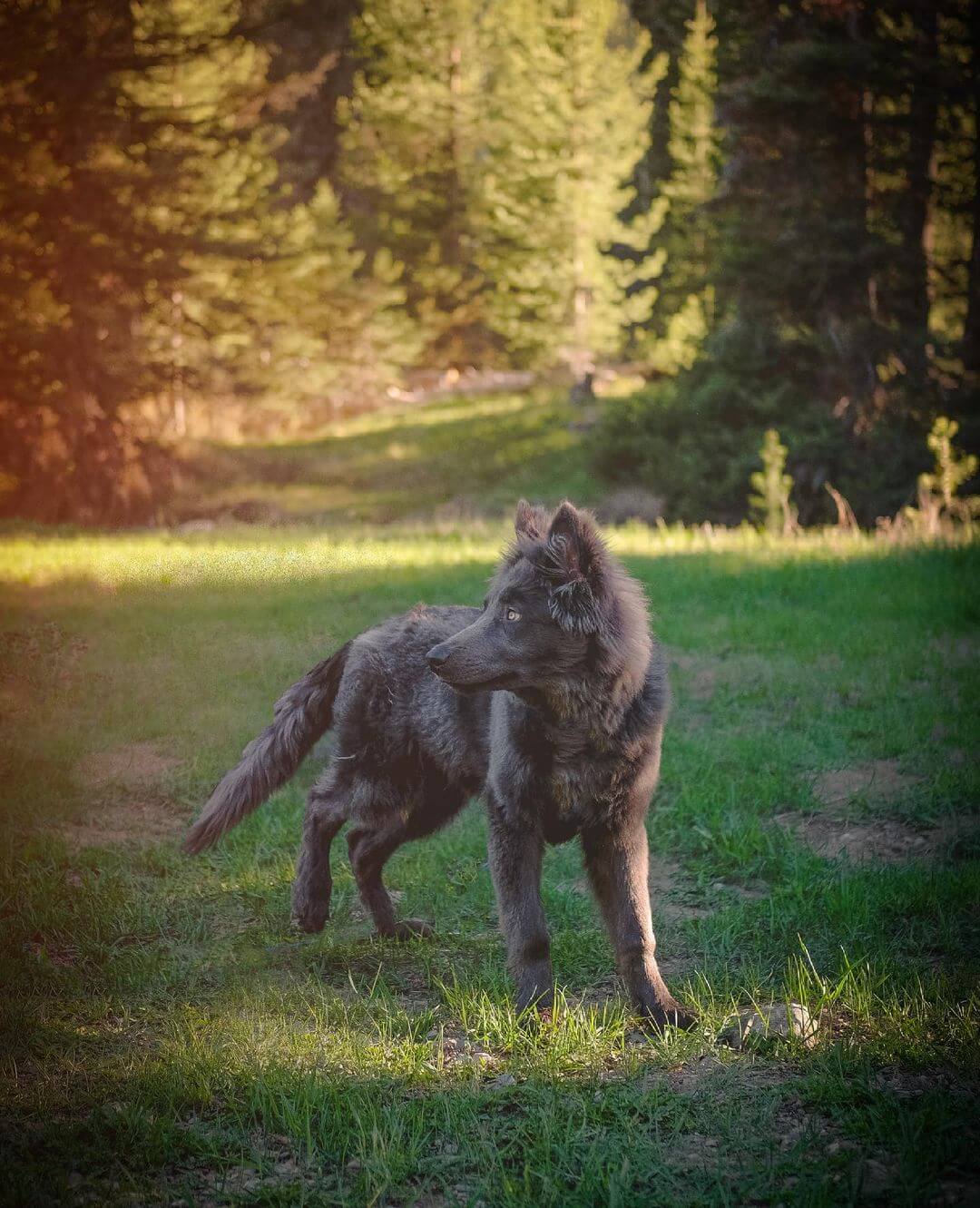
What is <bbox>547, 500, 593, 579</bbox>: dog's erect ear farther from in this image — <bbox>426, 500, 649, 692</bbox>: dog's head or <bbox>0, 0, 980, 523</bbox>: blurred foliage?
<bbox>0, 0, 980, 523</bbox>: blurred foliage

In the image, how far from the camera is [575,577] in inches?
161

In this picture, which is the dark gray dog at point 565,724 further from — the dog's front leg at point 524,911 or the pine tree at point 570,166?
the pine tree at point 570,166

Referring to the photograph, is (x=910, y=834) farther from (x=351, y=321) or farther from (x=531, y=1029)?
(x=351, y=321)

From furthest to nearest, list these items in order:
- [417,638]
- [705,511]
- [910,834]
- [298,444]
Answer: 1. [298,444]
2. [705,511]
3. [910,834]
4. [417,638]

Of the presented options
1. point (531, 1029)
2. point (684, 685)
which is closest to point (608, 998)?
point (531, 1029)

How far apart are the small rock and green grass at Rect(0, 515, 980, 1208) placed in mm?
74

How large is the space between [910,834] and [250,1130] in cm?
413

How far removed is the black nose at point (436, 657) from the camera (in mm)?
3975

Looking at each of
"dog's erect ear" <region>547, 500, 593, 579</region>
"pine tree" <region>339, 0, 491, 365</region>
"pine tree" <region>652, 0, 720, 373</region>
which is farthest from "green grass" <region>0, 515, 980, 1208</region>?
"pine tree" <region>339, 0, 491, 365</region>

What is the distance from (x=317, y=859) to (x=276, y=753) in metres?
0.57

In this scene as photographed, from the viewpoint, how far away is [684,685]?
8.19 m

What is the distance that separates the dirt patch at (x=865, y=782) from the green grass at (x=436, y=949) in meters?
0.06

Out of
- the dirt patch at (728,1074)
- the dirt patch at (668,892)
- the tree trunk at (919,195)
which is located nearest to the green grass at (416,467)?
the tree trunk at (919,195)

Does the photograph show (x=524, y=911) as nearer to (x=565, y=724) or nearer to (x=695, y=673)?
(x=565, y=724)
